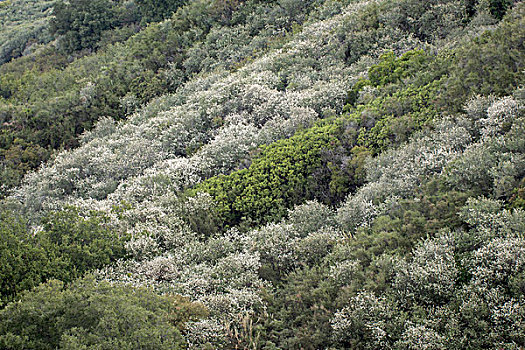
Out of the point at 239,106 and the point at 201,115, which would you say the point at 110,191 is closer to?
the point at 201,115

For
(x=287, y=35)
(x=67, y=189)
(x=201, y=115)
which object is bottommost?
(x=67, y=189)

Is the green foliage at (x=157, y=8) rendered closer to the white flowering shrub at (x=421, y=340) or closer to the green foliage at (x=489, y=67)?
the green foliage at (x=489, y=67)

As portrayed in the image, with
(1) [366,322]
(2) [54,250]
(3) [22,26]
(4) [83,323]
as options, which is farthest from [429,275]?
(3) [22,26]

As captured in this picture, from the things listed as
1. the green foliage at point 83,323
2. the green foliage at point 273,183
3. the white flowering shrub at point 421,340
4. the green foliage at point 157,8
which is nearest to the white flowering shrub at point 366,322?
the white flowering shrub at point 421,340

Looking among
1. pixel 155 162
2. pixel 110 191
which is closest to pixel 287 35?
pixel 155 162

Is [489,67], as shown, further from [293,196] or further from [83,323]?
[83,323]
